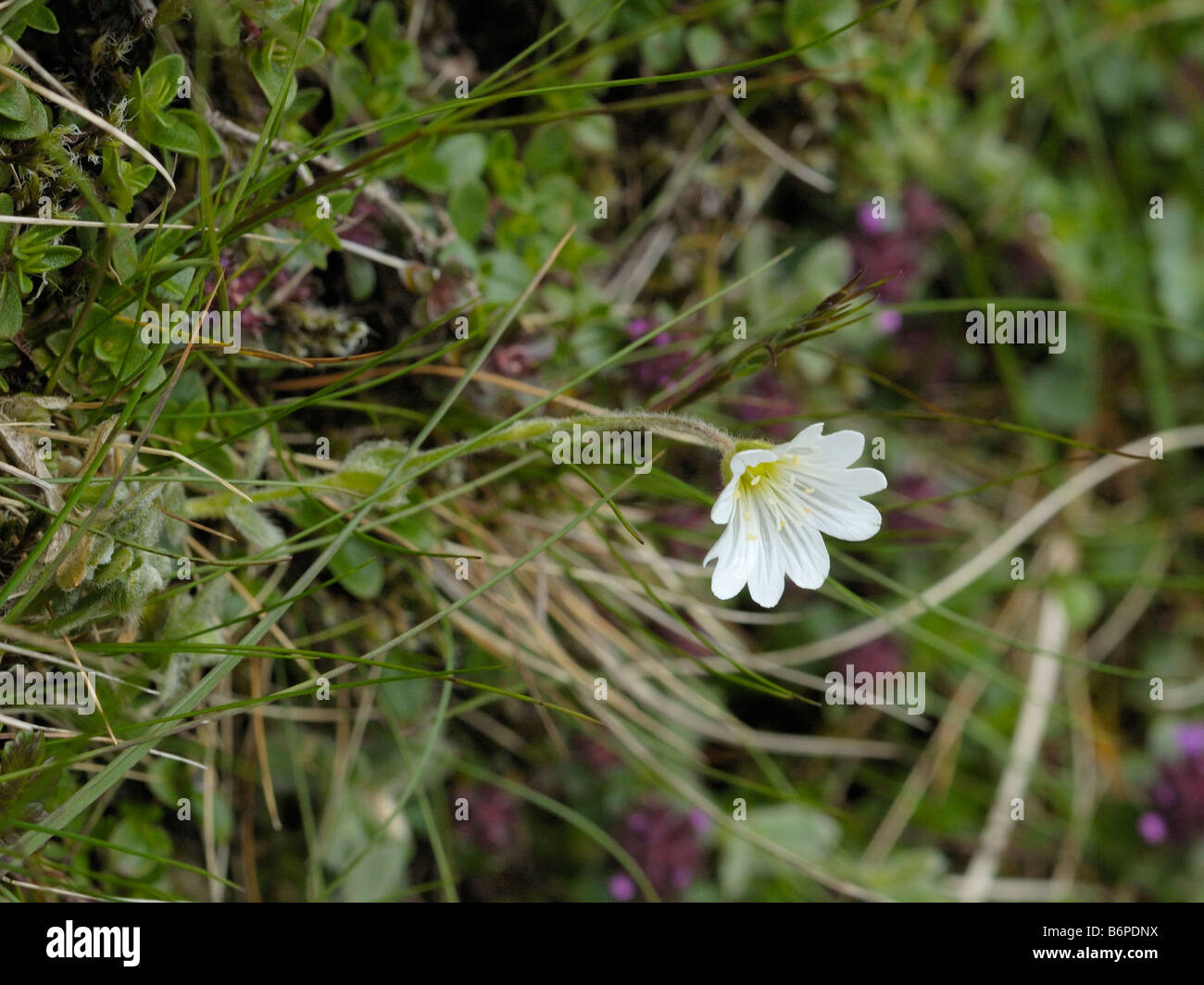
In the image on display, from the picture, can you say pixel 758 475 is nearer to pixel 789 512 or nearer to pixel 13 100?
pixel 789 512

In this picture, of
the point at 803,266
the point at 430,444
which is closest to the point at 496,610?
the point at 430,444

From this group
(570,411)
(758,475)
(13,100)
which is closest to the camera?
(13,100)

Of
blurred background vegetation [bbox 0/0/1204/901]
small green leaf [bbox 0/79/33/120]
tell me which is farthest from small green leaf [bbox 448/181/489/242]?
small green leaf [bbox 0/79/33/120]

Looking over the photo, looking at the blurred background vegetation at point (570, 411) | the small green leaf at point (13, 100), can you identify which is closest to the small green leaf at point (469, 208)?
the blurred background vegetation at point (570, 411)

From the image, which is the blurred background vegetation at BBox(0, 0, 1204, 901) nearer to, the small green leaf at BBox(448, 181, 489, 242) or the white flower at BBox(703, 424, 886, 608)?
the small green leaf at BBox(448, 181, 489, 242)

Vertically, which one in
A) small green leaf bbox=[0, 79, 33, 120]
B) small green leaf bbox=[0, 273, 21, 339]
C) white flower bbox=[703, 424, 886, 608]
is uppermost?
small green leaf bbox=[0, 79, 33, 120]

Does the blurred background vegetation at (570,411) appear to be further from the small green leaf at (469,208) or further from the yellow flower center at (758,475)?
the yellow flower center at (758,475)

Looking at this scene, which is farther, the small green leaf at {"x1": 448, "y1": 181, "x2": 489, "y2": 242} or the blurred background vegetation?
the small green leaf at {"x1": 448, "y1": 181, "x2": 489, "y2": 242}

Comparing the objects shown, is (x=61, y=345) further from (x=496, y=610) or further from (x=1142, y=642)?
(x=1142, y=642)

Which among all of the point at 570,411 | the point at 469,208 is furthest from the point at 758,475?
the point at 469,208
